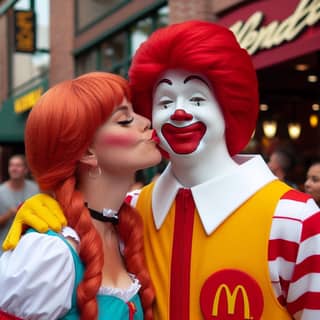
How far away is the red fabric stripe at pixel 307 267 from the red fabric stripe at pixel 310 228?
68 mm

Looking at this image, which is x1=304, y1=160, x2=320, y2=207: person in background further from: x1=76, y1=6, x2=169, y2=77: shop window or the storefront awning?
the storefront awning

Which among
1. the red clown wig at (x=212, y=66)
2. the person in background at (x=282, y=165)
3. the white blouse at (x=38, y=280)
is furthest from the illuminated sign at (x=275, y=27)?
the white blouse at (x=38, y=280)

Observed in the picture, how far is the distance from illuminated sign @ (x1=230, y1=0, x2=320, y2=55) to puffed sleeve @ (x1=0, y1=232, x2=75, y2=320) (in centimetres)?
463

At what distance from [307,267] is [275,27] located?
16.4 ft

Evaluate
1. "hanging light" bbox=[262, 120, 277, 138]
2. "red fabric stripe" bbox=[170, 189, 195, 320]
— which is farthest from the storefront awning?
"red fabric stripe" bbox=[170, 189, 195, 320]

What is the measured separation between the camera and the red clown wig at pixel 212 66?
2.06 m

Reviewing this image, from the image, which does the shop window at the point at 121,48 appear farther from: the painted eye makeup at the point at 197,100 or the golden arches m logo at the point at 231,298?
the golden arches m logo at the point at 231,298

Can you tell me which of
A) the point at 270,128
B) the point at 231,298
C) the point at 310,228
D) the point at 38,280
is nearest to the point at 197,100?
the point at 310,228

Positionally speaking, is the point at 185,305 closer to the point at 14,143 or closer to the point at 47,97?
the point at 47,97

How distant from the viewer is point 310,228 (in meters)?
1.95

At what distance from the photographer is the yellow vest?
78.6 inches

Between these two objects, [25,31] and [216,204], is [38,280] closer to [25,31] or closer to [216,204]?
[216,204]

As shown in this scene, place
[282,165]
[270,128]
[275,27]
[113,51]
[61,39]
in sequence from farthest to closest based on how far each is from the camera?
[61,39], [113,51], [270,128], [275,27], [282,165]

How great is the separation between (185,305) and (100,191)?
1.58ft
